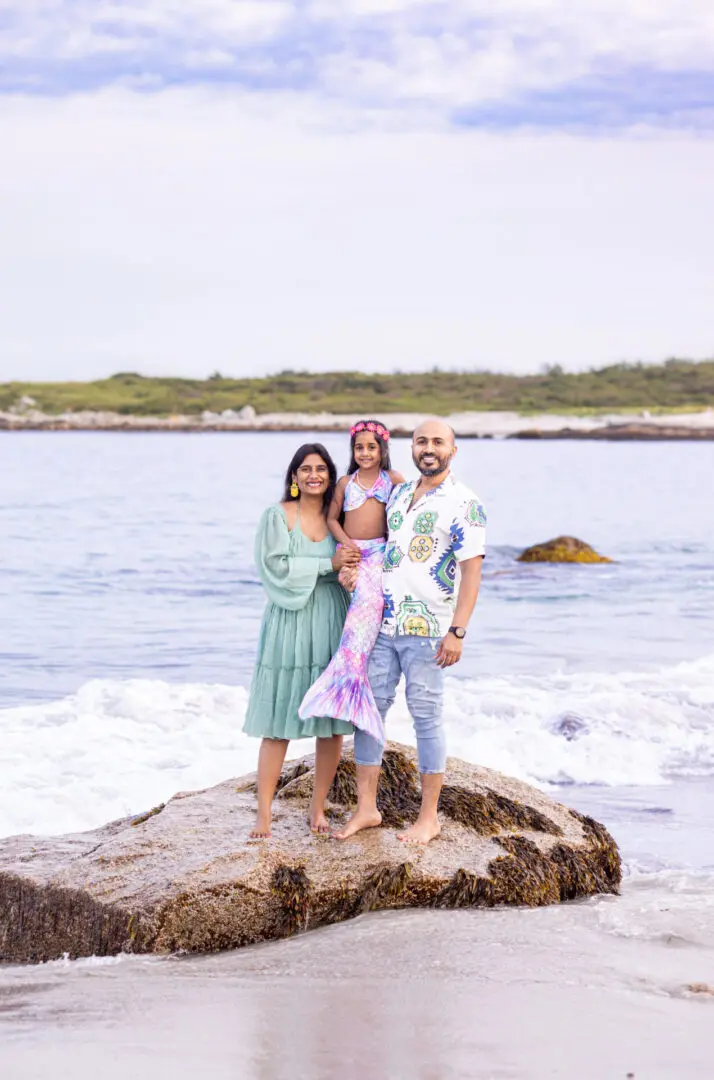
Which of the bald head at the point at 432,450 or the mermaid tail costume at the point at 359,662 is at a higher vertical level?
the bald head at the point at 432,450

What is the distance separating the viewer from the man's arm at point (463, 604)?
210 inches

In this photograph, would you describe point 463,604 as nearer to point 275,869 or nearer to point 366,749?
point 366,749

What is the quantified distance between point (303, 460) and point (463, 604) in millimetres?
968

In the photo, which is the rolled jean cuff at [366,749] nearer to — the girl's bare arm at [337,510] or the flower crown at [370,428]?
the girl's bare arm at [337,510]

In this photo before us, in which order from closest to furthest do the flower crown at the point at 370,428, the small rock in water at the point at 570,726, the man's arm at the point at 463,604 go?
the man's arm at the point at 463,604 → the flower crown at the point at 370,428 → the small rock in water at the point at 570,726

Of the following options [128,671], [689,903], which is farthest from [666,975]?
[128,671]

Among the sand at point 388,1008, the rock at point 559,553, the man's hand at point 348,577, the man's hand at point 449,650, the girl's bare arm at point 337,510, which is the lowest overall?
the rock at point 559,553

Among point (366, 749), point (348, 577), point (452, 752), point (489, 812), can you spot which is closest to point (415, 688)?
point (366, 749)

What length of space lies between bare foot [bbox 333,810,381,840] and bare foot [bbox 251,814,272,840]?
11.5 inches

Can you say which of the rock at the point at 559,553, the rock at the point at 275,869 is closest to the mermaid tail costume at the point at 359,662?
the rock at the point at 275,869

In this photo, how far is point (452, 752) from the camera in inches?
371

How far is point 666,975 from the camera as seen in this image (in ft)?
14.5

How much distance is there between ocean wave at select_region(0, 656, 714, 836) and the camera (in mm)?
8000

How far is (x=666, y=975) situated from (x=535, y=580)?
55.4 feet
